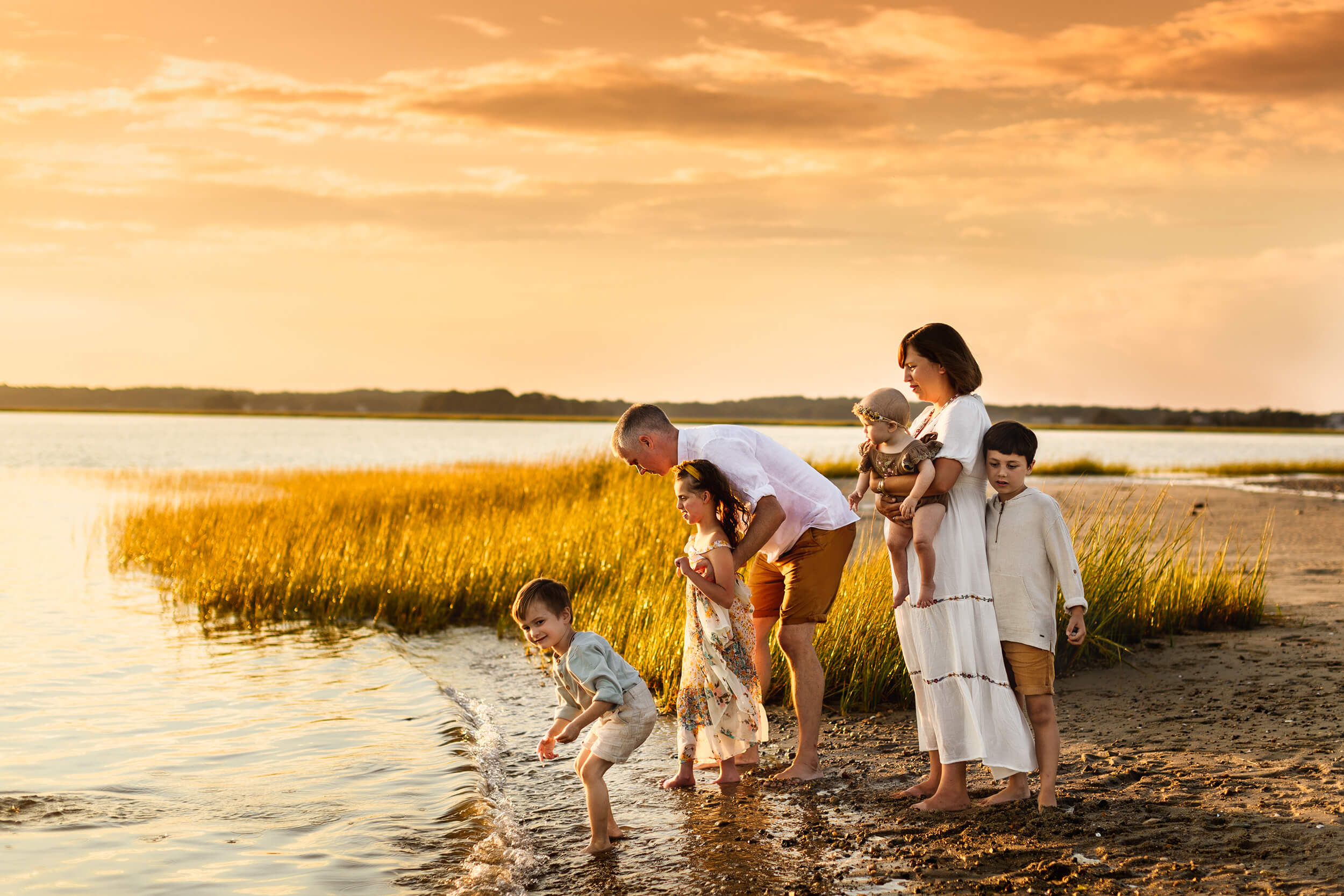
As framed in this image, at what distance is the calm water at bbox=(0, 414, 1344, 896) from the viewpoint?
477cm

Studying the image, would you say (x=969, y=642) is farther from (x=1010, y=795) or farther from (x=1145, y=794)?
(x=1145, y=794)

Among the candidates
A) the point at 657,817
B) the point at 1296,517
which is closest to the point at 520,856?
the point at 657,817

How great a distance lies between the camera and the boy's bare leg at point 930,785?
16.3ft

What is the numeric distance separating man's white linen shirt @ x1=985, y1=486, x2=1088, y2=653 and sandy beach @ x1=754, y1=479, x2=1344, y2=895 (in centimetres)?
83

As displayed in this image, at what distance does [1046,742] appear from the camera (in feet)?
15.2

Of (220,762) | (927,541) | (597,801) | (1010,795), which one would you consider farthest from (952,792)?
(220,762)

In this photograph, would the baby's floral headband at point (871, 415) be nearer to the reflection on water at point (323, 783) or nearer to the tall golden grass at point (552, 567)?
the reflection on water at point (323, 783)

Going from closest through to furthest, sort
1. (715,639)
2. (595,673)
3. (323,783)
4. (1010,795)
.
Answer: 1. (595,673)
2. (1010,795)
3. (715,639)
4. (323,783)

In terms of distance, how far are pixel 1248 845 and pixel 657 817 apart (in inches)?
99.5

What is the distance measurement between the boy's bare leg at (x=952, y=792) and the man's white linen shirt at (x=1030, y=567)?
2.12 ft

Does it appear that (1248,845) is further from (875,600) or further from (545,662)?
(545,662)

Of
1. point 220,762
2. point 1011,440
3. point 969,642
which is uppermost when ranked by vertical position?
point 1011,440

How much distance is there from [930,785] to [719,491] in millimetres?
1721

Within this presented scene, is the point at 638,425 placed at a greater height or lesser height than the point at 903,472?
greater
